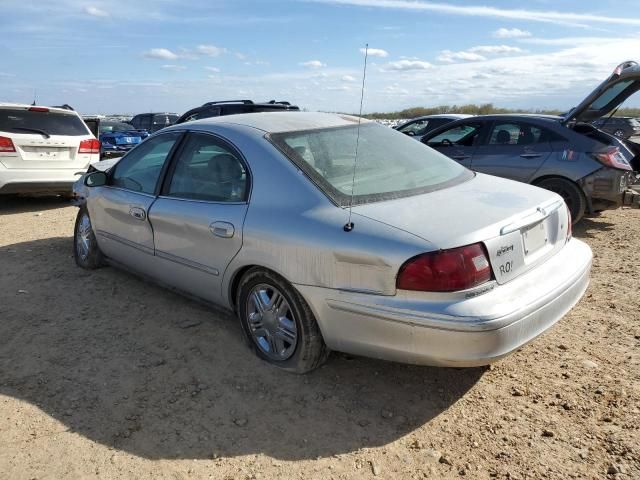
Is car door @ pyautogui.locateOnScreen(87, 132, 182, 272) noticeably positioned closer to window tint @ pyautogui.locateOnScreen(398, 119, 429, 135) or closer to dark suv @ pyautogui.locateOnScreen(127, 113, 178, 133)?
window tint @ pyautogui.locateOnScreen(398, 119, 429, 135)

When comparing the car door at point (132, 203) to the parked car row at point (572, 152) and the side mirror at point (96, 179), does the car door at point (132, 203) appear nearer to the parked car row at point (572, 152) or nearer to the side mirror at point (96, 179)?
the side mirror at point (96, 179)

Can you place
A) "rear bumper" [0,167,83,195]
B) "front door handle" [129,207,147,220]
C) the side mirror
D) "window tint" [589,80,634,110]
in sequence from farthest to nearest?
"rear bumper" [0,167,83,195] < "window tint" [589,80,634,110] < the side mirror < "front door handle" [129,207,147,220]

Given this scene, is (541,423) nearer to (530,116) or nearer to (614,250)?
(614,250)

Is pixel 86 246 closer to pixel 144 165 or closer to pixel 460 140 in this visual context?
pixel 144 165

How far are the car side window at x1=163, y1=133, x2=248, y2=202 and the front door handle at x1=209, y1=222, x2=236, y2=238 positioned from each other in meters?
0.17

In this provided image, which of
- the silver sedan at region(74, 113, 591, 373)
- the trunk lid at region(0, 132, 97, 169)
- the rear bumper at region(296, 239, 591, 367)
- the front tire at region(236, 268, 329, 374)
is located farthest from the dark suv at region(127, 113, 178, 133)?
the rear bumper at region(296, 239, 591, 367)

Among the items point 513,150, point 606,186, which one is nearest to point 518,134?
point 513,150

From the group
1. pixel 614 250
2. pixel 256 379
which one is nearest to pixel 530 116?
pixel 614 250

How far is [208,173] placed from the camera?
3643 mm

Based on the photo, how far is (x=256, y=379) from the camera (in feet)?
10.6

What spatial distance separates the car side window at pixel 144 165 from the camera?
13.4ft

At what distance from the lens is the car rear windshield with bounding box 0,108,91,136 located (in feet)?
25.4

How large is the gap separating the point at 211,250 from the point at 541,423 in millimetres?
2164

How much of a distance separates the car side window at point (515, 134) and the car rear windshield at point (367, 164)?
156 inches
